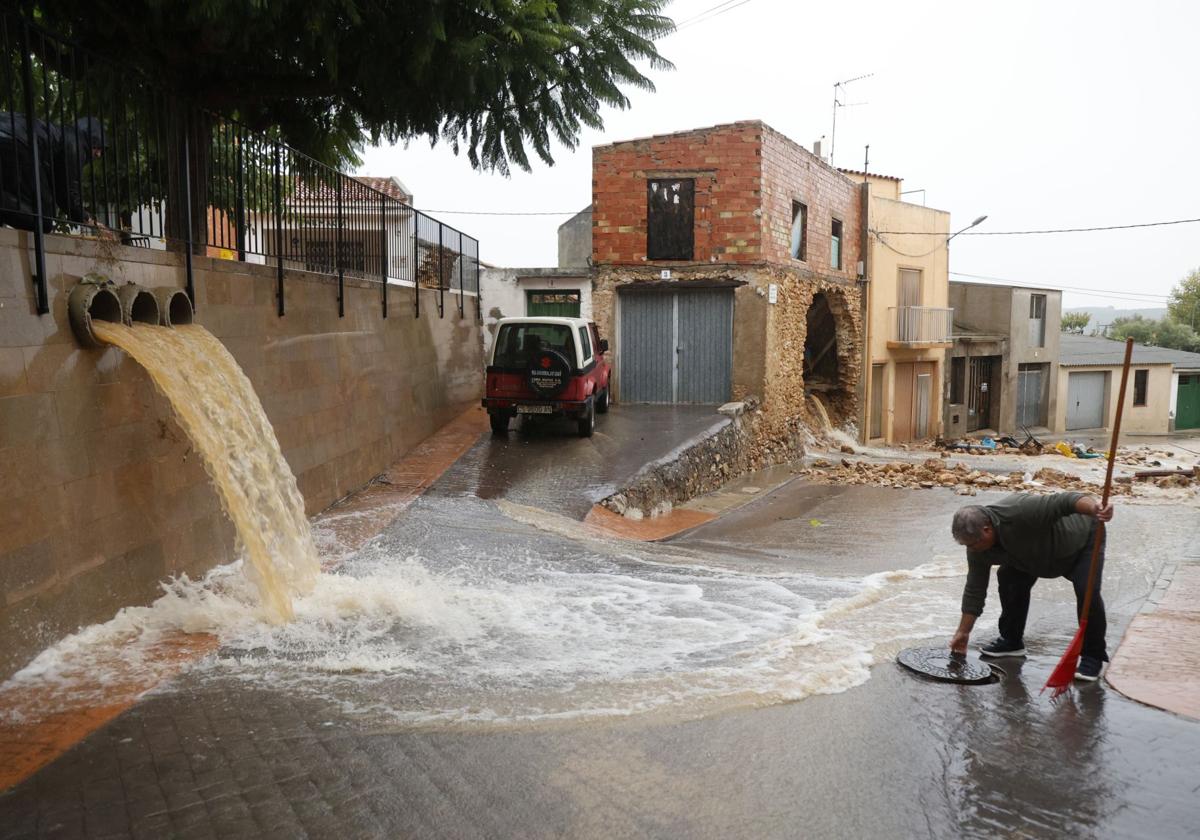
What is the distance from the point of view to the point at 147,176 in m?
6.75

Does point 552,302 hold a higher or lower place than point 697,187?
lower

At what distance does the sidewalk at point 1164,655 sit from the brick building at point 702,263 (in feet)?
40.7

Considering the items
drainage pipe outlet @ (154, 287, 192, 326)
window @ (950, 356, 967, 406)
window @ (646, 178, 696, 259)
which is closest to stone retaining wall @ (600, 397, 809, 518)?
window @ (646, 178, 696, 259)

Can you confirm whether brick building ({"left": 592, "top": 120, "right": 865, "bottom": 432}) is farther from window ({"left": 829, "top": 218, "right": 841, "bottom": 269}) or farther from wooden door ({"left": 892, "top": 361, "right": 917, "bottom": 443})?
wooden door ({"left": 892, "top": 361, "right": 917, "bottom": 443})

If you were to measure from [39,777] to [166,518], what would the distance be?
9.08 feet

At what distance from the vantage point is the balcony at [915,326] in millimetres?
25891

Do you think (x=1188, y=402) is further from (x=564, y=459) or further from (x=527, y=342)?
(x=564, y=459)

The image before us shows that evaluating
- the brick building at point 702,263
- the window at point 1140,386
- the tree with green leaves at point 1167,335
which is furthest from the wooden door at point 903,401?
the tree with green leaves at point 1167,335

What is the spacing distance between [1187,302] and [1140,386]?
26689mm

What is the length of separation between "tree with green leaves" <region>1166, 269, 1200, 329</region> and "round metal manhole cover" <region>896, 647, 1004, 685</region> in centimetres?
6077

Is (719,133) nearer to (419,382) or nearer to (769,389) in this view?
(769,389)

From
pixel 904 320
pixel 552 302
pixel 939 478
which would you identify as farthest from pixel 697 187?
pixel 904 320

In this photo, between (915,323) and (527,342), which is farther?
(915,323)

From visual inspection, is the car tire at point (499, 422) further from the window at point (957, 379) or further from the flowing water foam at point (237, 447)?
the window at point (957, 379)
